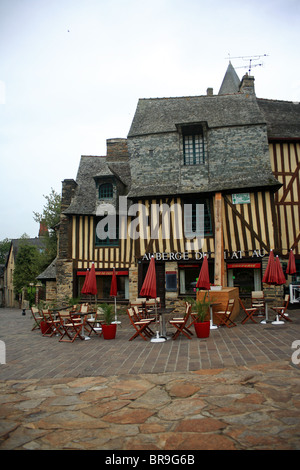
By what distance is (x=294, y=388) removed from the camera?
13.3ft

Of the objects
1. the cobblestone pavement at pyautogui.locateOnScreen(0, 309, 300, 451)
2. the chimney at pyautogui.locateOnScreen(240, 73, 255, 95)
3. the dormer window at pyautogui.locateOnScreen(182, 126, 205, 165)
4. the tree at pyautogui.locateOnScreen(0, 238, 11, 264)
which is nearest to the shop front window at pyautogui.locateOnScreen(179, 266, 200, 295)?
the dormer window at pyautogui.locateOnScreen(182, 126, 205, 165)

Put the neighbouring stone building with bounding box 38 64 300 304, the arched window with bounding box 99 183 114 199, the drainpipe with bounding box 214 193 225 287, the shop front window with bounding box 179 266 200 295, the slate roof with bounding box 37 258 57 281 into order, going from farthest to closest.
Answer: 1. the slate roof with bounding box 37 258 57 281
2. the arched window with bounding box 99 183 114 199
3. the shop front window with bounding box 179 266 200 295
4. the neighbouring stone building with bounding box 38 64 300 304
5. the drainpipe with bounding box 214 193 225 287

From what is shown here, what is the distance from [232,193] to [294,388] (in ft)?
34.4

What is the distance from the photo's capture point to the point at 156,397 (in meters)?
4.02

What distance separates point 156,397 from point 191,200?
11070 millimetres

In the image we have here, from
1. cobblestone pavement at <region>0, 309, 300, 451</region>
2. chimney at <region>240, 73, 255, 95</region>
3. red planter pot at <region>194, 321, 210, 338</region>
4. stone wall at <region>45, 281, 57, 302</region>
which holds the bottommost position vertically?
cobblestone pavement at <region>0, 309, 300, 451</region>

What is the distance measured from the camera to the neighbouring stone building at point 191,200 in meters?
13.5

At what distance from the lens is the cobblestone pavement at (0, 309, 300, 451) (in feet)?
9.69

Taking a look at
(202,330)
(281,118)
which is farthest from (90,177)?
(202,330)

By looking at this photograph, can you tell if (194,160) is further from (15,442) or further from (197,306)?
(15,442)

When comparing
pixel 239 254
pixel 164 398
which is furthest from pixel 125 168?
pixel 164 398

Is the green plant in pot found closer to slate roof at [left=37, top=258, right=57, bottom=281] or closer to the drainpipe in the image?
the drainpipe

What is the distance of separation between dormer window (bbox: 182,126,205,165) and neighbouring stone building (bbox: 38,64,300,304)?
1.7 inches

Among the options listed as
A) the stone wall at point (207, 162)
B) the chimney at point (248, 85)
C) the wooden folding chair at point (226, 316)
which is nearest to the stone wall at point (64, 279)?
the stone wall at point (207, 162)
